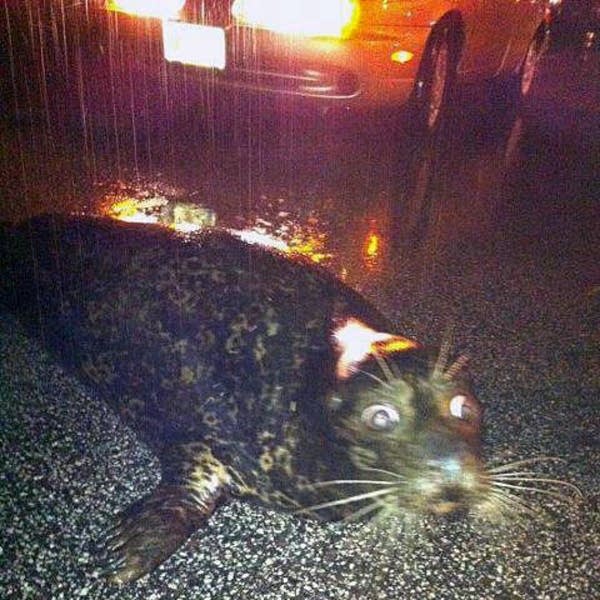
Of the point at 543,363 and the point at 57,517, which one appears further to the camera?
the point at 543,363

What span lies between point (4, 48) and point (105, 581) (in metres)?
6.64

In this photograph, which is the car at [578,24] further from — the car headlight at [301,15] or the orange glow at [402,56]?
the car headlight at [301,15]

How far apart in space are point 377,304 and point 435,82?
3.66m

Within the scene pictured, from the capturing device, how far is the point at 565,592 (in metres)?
2.23

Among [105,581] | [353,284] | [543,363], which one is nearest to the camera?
[105,581]

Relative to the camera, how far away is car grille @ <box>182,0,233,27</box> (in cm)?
524

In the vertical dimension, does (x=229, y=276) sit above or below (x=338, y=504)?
above

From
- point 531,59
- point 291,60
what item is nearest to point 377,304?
point 291,60

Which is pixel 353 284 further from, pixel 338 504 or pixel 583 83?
pixel 583 83

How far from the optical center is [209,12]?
5305 mm

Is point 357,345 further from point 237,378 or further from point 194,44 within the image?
point 194,44

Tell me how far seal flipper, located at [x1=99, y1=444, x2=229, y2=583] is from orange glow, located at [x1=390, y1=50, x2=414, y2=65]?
4.27 meters

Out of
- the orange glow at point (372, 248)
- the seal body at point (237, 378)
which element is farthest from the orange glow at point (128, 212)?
the orange glow at point (372, 248)

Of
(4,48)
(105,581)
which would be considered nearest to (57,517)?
(105,581)
